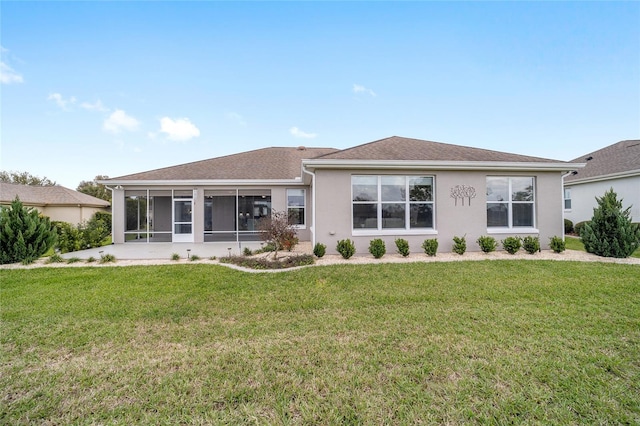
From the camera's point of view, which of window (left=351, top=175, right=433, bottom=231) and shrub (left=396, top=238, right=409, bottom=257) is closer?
shrub (left=396, top=238, right=409, bottom=257)

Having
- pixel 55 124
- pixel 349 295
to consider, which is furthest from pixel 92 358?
pixel 55 124

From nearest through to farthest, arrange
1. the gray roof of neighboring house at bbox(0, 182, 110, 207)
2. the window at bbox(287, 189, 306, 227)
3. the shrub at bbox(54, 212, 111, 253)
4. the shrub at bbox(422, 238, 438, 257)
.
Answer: the shrub at bbox(422, 238, 438, 257) → the shrub at bbox(54, 212, 111, 253) → the window at bbox(287, 189, 306, 227) → the gray roof of neighboring house at bbox(0, 182, 110, 207)

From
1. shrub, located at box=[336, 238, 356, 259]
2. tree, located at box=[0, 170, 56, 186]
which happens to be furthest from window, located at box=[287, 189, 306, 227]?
tree, located at box=[0, 170, 56, 186]

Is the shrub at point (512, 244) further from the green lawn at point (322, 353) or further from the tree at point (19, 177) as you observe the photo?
the tree at point (19, 177)

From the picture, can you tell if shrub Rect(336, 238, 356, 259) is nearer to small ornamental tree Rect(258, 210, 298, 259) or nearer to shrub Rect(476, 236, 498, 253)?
small ornamental tree Rect(258, 210, 298, 259)

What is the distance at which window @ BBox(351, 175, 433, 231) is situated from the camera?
10.0 metres

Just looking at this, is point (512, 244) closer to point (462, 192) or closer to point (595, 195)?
point (462, 192)

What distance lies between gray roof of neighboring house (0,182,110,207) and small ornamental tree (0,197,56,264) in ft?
54.2

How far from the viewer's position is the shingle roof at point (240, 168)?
46.3 ft

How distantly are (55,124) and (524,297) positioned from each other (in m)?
23.6

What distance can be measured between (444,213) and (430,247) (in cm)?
171

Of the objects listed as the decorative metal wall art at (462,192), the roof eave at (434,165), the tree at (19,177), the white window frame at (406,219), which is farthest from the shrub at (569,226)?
the tree at (19,177)

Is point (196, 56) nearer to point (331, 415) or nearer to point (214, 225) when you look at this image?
point (214, 225)

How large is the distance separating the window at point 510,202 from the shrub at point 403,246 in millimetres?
3893
